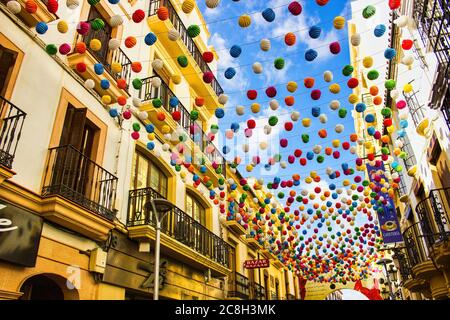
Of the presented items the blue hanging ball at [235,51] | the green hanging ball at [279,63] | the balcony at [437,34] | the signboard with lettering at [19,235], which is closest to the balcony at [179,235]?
the signboard with lettering at [19,235]

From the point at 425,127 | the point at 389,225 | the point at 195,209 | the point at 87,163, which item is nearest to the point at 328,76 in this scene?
the point at 425,127

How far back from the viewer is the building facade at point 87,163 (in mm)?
5570

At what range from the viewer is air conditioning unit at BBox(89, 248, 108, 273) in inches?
261

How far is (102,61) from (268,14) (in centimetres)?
441

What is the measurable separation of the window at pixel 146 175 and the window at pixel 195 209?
1661 millimetres

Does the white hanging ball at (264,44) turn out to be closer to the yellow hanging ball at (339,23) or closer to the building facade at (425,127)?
the yellow hanging ball at (339,23)

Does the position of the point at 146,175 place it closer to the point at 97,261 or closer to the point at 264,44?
the point at 97,261

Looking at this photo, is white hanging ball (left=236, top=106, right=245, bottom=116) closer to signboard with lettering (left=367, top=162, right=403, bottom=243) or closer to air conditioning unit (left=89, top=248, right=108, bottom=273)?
air conditioning unit (left=89, top=248, right=108, bottom=273)

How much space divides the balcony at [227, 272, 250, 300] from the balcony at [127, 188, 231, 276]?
188cm

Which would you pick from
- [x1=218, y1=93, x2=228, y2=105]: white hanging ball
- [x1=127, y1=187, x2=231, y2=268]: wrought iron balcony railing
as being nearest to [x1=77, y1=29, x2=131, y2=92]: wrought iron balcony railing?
[x1=127, y1=187, x2=231, y2=268]: wrought iron balcony railing

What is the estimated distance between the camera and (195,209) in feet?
41.4
